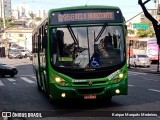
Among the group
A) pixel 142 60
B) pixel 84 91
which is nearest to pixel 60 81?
pixel 84 91

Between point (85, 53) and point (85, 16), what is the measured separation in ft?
3.89

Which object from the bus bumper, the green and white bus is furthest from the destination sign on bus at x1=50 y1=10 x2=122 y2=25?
the bus bumper

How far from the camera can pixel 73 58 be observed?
39.5ft

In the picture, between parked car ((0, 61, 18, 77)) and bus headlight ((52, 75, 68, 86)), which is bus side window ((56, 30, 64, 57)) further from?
parked car ((0, 61, 18, 77))

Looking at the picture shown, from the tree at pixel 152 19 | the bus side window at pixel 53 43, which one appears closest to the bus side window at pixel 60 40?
the bus side window at pixel 53 43

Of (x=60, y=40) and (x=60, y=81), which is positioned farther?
(x=60, y=40)

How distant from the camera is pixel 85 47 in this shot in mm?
12070

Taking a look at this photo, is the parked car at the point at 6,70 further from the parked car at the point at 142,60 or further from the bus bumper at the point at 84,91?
the bus bumper at the point at 84,91

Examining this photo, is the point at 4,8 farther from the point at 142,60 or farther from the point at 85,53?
the point at 85,53

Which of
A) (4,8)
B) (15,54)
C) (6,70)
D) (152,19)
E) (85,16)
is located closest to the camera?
(85,16)

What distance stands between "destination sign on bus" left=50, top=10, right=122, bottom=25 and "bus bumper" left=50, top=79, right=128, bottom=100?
1980 millimetres

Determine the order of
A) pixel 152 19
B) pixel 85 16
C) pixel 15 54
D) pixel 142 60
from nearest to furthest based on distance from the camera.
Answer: pixel 85 16 < pixel 152 19 < pixel 142 60 < pixel 15 54

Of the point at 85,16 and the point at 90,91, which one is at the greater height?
the point at 85,16

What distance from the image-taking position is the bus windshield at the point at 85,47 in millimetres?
12031
